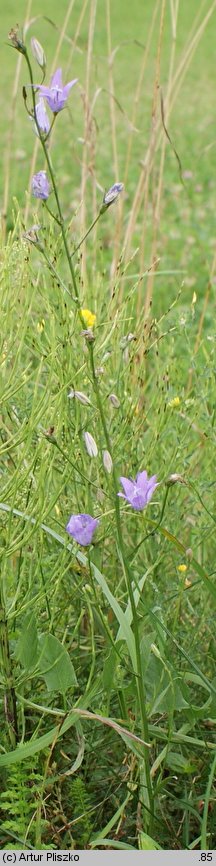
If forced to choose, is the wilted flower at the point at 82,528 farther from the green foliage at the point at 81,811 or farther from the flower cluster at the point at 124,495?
the green foliage at the point at 81,811

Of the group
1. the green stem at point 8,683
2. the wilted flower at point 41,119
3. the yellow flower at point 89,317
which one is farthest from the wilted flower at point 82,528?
the yellow flower at point 89,317

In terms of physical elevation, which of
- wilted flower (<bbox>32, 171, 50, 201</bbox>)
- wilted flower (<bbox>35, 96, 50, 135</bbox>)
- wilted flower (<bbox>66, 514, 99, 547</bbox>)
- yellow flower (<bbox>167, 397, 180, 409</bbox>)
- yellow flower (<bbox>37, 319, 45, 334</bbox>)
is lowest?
wilted flower (<bbox>66, 514, 99, 547</bbox>)

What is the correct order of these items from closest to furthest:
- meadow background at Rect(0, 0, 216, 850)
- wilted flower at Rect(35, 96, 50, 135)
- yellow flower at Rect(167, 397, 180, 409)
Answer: wilted flower at Rect(35, 96, 50, 135) → meadow background at Rect(0, 0, 216, 850) → yellow flower at Rect(167, 397, 180, 409)

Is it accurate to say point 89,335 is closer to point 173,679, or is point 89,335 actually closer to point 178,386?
point 173,679

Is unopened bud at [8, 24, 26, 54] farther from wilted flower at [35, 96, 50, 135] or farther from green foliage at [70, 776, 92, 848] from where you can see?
green foliage at [70, 776, 92, 848]

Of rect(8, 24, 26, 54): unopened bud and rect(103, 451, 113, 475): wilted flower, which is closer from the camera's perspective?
rect(8, 24, 26, 54): unopened bud

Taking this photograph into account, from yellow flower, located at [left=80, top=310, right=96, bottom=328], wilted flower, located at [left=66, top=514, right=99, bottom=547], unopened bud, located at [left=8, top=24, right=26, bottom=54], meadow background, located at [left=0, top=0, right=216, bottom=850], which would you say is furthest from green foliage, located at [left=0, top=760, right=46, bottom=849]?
unopened bud, located at [left=8, top=24, right=26, bottom=54]

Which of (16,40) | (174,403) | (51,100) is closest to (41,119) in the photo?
(51,100)

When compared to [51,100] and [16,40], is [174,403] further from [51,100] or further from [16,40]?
[16,40]
